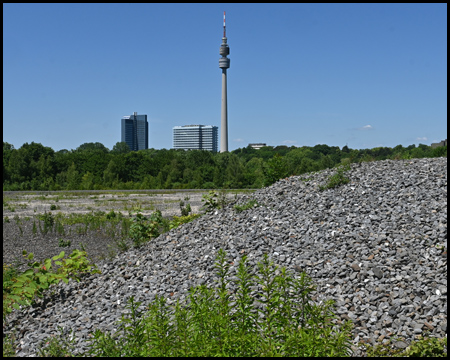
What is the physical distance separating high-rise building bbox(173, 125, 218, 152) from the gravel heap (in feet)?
420

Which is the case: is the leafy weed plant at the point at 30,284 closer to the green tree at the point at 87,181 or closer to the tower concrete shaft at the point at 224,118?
the green tree at the point at 87,181

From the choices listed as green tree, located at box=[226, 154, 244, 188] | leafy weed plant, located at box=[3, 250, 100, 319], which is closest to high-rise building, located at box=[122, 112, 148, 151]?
green tree, located at box=[226, 154, 244, 188]

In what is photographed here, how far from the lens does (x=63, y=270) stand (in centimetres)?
645

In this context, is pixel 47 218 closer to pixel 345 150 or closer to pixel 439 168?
pixel 439 168

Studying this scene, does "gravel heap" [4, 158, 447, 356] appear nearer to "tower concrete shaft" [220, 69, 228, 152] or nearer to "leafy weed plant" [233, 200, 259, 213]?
"leafy weed plant" [233, 200, 259, 213]

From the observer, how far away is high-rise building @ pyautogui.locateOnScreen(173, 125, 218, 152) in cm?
13575

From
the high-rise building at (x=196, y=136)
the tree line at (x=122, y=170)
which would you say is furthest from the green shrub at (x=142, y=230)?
the high-rise building at (x=196, y=136)

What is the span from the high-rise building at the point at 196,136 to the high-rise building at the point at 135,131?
41.7ft

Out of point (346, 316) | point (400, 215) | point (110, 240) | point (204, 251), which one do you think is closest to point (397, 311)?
point (346, 316)

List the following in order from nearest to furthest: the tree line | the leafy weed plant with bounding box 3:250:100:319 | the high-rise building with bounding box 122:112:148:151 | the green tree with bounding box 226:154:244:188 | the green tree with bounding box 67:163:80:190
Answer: the leafy weed plant with bounding box 3:250:100:319, the green tree with bounding box 226:154:244:188, the green tree with bounding box 67:163:80:190, the tree line, the high-rise building with bounding box 122:112:148:151

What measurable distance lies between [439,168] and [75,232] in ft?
28.8

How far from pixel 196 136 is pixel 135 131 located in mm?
19685

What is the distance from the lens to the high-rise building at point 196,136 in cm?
13575

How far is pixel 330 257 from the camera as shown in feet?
18.2
